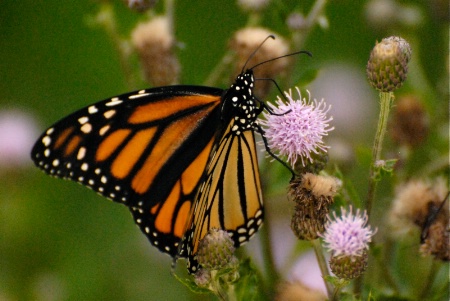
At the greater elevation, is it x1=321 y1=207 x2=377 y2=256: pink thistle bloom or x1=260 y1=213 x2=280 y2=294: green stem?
x1=321 y1=207 x2=377 y2=256: pink thistle bloom

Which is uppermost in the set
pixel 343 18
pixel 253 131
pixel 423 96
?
pixel 343 18

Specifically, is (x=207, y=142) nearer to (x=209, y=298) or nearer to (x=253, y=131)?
(x=253, y=131)

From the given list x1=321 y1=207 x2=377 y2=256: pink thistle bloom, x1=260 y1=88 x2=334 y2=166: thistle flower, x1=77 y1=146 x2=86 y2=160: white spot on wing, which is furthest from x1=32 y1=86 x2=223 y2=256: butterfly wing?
x1=321 y1=207 x2=377 y2=256: pink thistle bloom

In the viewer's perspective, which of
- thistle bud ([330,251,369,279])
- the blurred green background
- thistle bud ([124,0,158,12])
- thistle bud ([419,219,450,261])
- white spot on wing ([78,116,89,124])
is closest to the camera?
thistle bud ([330,251,369,279])

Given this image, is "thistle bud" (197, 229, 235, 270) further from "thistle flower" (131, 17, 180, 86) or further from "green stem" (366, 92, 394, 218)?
"thistle flower" (131, 17, 180, 86)

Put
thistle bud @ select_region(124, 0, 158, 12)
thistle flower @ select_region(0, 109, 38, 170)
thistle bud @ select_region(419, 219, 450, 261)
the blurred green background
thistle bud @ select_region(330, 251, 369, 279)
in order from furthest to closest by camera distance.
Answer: thistle flower @ select_region(0, 109, 38, 170) < the blurred green background < thistle bud @ select_region(124, 0, 158, 12) < thistle bud @ select_region(419, 219, 450, 261) < thistle bud @ select_region(330, 251, 369, 279)

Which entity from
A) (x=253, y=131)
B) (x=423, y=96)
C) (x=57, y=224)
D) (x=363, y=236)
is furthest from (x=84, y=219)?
(x=363, y=236)

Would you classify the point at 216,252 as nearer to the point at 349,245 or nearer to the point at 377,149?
the point at 349,245
